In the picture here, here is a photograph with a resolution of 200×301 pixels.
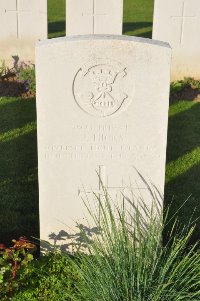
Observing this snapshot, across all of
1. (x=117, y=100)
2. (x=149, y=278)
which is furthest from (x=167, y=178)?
(x=149, y=278)

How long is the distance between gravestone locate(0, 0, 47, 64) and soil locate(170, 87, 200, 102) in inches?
92.8

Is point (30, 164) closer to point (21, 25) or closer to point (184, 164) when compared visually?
point (184, 164)

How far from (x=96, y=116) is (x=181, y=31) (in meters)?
5.44

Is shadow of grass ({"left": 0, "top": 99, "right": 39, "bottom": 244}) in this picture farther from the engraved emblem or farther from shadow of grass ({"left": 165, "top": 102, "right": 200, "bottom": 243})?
the engraved emblem

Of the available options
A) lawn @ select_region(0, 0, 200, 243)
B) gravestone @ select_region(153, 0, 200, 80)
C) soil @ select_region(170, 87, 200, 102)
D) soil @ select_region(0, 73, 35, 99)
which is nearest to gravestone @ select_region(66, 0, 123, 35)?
gravestone @ select_region(153, 0, 200, 80)

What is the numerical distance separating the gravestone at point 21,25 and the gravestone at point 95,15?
19.2 inches

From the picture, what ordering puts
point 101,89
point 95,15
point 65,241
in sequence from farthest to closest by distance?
1. point 95,15
2. point 65,241
3. point 101,89

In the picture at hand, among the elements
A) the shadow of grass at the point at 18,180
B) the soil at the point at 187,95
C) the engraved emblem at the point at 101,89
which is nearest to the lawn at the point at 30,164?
the shadow of grass at the point at 18,180

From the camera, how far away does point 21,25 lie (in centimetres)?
898

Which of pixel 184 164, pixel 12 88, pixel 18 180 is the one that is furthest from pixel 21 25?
pixel 184 164

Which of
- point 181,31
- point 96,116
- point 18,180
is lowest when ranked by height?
point 18,180

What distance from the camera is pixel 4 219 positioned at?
4.91m

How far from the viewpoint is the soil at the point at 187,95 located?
8.55m

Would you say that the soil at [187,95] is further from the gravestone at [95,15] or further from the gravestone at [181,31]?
the gravestone at [95,15]
